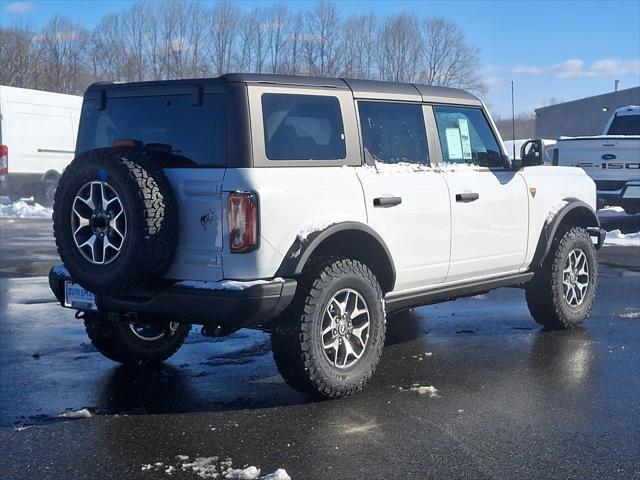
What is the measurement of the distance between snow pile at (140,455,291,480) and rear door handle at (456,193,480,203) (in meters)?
2.77

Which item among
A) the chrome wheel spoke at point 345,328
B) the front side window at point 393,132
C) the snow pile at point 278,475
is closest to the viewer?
the snow pile at point 278,475

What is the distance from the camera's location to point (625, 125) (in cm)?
2028

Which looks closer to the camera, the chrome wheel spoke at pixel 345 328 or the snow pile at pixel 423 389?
the chrome wheel spoke at pixel 345 328

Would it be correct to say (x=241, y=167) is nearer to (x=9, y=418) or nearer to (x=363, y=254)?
(x=363, y=254)

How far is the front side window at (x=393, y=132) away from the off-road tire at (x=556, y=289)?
1.78 metres

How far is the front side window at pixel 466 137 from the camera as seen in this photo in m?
6.20

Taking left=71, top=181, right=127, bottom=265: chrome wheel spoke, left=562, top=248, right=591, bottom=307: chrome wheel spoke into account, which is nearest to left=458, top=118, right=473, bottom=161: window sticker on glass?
left=562, top=248, right=591, bottom=307: chrome wheel spoke

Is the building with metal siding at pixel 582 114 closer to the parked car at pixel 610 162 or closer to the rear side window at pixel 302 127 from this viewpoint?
the parked car at pixel 610 162

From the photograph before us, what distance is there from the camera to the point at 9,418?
4.73 m

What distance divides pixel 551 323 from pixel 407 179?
233cm

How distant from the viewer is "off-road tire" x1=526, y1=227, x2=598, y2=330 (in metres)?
6.99

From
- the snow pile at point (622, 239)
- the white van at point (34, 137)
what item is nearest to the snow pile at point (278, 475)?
the snow pile at point (622, 239)

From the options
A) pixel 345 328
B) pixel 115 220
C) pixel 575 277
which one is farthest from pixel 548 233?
pixel 115 220

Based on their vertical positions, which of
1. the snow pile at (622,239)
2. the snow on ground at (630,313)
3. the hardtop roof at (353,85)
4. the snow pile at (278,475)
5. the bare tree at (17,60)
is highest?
the bare tree at (17,60)
